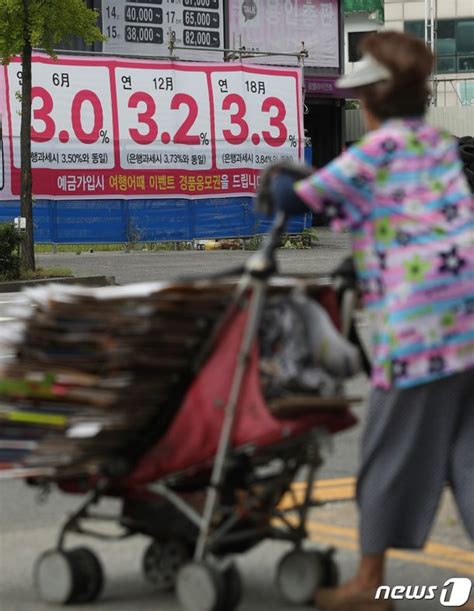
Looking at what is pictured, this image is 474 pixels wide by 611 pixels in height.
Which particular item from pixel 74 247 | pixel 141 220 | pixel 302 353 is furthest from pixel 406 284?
pixel 141 220

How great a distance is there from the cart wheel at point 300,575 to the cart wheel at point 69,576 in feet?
1.95

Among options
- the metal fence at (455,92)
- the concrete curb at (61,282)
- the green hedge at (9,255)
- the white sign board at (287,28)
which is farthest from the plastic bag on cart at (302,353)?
the metal fence at (455,92)

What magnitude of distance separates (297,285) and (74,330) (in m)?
0.70

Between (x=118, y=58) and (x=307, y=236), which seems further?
(x=307, y=236)

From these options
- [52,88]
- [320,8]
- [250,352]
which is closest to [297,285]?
[250,352]

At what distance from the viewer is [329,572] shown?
5113 mm

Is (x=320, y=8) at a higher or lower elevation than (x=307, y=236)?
higher

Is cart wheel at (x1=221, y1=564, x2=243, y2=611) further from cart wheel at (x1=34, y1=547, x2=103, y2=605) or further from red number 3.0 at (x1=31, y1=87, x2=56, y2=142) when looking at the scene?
red number 3.0 at (x1=31, y1=87, x2=56, y2=142)

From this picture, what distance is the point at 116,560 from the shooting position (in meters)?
5.87

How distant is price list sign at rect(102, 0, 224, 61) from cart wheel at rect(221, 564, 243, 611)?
33987 mm

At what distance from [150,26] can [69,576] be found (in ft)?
114

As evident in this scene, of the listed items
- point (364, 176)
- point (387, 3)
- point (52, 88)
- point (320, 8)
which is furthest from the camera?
point (387, 3)

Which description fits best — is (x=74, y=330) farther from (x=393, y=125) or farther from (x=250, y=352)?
(x=393, y=125)

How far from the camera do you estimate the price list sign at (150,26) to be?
3875 centimetres
